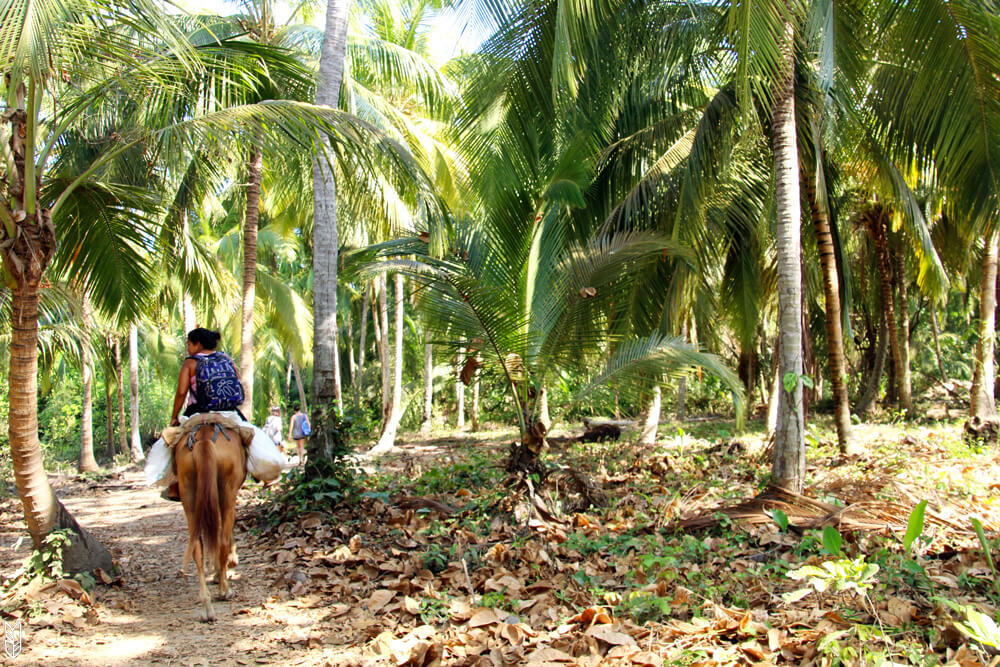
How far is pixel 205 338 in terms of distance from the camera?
16.9 feet

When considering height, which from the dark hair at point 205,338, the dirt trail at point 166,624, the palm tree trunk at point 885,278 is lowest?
the dirt trail at point 166,624

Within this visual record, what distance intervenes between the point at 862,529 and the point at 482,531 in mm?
2920

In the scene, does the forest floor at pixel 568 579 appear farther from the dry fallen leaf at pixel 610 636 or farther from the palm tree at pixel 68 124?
the palm tree at pixel 68 124

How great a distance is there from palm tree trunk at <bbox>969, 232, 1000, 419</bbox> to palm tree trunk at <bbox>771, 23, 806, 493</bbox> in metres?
5.02

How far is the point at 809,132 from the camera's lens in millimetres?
7859

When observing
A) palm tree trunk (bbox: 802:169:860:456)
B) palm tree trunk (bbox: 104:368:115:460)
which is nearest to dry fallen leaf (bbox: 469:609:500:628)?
palm tree trunk (bbox: 802:169:860:456)

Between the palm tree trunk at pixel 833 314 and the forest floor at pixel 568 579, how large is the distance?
705mm

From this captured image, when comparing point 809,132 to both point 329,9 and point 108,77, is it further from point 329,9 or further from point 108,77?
point 108,77

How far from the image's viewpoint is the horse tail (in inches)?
182

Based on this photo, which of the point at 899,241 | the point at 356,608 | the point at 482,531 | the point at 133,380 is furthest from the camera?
the point at 133,380

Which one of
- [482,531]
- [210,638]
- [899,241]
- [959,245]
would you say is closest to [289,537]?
[482,531]

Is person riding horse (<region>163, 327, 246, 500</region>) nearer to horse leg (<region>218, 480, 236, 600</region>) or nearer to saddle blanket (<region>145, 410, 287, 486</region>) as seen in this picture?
saddle blanket (<region>145, 410, 287, 486</region>)

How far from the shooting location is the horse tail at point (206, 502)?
15.2 feet

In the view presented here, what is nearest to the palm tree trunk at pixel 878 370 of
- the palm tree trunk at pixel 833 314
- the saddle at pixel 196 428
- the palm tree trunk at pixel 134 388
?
the palm tree trunk at pixel 833 314
